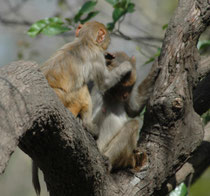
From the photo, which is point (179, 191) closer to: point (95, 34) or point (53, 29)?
point (95, 34)

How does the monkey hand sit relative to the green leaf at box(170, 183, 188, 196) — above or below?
above

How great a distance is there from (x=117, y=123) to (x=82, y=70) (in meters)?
0.96

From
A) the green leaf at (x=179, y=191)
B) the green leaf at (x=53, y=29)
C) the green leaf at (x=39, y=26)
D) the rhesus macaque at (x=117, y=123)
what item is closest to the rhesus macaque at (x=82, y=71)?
the rhesus macaque at (x=117, y=123)

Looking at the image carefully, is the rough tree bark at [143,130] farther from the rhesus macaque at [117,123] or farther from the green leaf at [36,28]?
the green leaf at [36,28]

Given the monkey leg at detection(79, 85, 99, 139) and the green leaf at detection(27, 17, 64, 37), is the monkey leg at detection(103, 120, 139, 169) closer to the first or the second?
the monkey leg at detection(79, 85, 99, 139)

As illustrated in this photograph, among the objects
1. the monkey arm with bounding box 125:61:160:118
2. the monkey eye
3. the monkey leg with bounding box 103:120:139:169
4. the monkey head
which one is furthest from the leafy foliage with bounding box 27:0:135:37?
the monkey leg with bounding box 103:120:139:169

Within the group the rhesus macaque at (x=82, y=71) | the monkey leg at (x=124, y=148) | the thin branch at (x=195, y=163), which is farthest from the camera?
the thin branch at (x=195, y=163)

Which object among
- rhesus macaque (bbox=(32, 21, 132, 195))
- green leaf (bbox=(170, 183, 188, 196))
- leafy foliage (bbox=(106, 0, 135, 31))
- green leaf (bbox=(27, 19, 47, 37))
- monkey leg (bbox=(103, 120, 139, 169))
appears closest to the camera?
rhesus macaque (bbox=(32, 21, 132, 195))

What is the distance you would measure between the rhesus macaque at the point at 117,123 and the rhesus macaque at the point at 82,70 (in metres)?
0.20

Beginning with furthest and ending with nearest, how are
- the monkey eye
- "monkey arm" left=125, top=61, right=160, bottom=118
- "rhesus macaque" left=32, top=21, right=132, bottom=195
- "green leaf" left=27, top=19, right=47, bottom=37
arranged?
"green leaf" left=27, top=19, right=47, bottom=37 → the monkey eye → "monkey arm" left=125, top=61, right=160, bottom=118 → "rhesus macaque" left=32, top=21, right=132, bottom=195

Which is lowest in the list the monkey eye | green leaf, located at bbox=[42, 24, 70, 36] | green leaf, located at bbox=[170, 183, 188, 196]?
green leaf, located at bbox=[170, 183, 188, 196]

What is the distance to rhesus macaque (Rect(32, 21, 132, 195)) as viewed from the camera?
13.4 feet

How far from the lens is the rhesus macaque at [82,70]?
4105 millimetres

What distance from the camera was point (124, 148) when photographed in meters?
4.31
